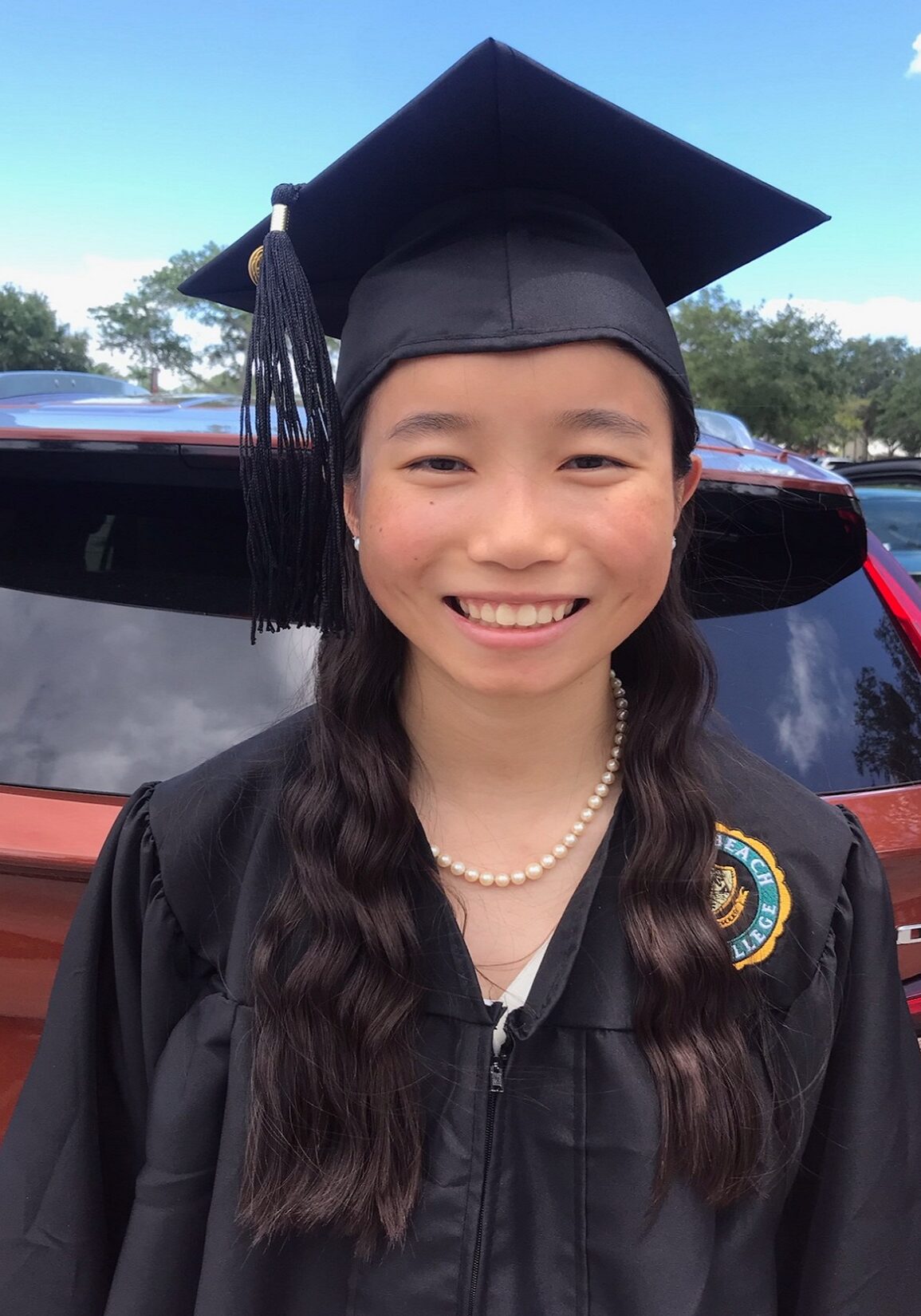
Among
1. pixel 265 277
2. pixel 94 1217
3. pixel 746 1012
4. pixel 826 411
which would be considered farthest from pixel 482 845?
pixel 826 411

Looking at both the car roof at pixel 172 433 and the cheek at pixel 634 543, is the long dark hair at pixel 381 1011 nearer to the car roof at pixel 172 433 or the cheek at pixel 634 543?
the cheek at pixel 634 543

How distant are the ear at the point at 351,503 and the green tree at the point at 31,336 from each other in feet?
146

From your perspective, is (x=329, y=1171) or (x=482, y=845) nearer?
(x=329, y=1171)

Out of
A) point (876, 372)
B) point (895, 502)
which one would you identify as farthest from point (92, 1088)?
point (876, 372)

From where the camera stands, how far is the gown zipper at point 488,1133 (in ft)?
3.35

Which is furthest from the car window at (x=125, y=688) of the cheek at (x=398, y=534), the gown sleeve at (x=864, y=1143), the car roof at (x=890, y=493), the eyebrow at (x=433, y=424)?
the car roof at (x=890, y=493)

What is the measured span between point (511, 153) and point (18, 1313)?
1.53 metres

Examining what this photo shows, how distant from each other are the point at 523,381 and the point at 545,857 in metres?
0.61

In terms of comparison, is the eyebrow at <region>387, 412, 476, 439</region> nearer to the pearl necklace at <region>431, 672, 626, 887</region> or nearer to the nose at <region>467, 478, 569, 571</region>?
the nose at <region>467, 478, 569, 571</region>

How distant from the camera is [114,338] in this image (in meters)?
50.8

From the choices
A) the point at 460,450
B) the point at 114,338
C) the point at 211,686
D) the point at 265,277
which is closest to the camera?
the point at 460,450

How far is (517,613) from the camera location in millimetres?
1025

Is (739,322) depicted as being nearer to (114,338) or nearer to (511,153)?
(114,338)

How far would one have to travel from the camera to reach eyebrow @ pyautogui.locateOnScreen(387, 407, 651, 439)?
37.9 inches
